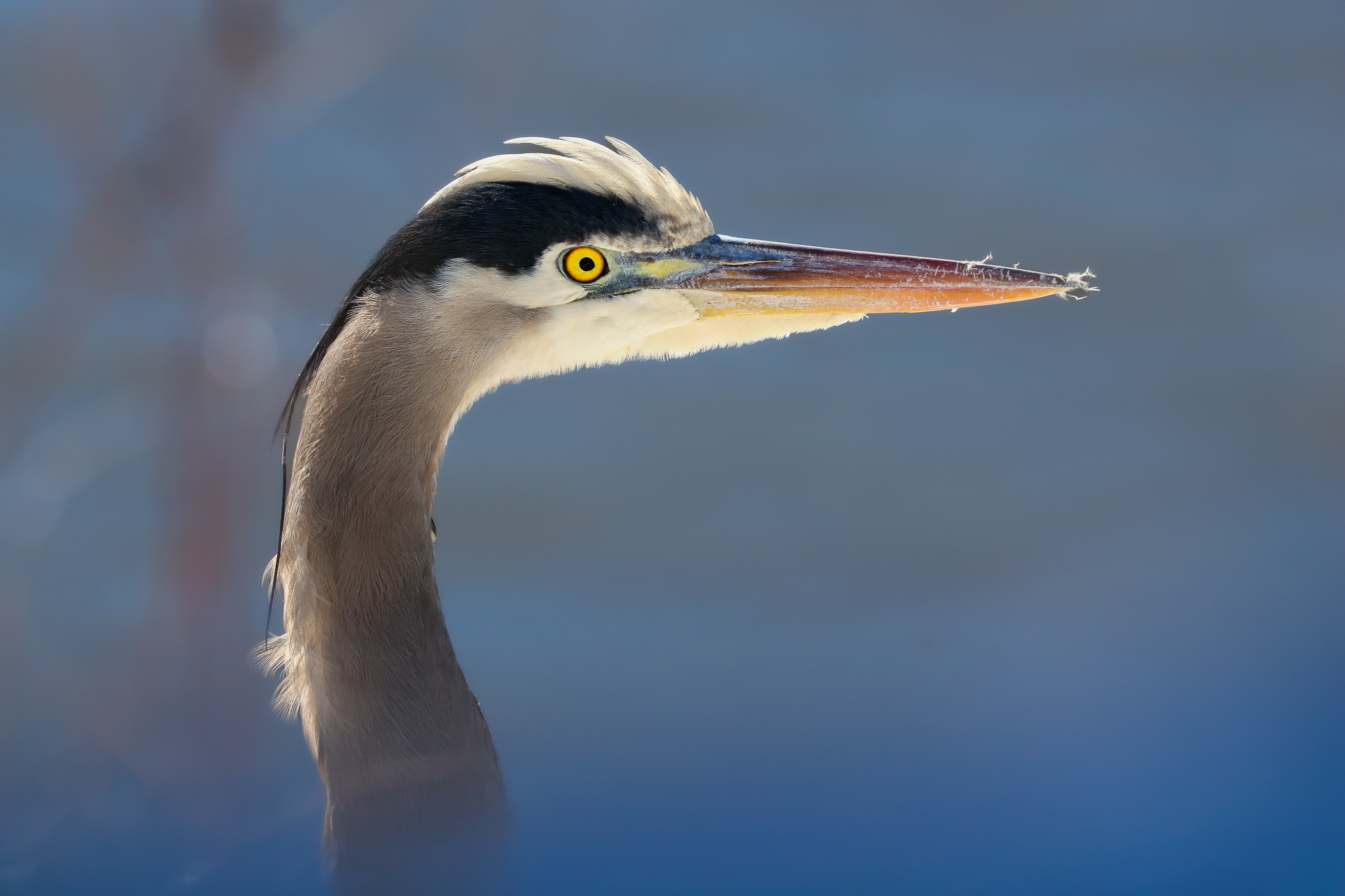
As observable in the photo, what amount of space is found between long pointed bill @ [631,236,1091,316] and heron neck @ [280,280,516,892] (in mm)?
208

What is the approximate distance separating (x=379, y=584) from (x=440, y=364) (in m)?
0.22

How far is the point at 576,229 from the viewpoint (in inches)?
38.9

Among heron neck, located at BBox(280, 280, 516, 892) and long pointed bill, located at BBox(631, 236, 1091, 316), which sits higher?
long pointed bill, located at BBox(631, 236, 1091, 316)

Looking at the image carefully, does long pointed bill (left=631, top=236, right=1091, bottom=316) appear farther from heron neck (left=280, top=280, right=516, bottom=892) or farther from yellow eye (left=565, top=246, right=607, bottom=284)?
heron neck (left=280, top=280, right=516, bottom=892)

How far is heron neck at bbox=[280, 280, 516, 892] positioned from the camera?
0.99 metres

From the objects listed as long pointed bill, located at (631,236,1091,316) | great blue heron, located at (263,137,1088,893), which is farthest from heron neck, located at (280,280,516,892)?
long pointed bill, located at (631,236,1091,316)

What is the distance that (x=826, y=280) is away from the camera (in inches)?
42.1

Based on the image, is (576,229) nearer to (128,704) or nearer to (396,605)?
(396,605)

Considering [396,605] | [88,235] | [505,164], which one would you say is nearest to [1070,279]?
[505,164]

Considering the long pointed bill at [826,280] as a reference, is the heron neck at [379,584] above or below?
below

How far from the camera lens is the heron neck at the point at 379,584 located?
99 cm

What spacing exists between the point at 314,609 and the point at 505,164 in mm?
455

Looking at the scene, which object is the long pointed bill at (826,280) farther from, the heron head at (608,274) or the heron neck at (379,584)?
the heron neck at (379,584)

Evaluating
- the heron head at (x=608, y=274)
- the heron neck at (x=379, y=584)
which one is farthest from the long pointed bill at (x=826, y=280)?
Result: the heron neck at (x=379, y=584)
